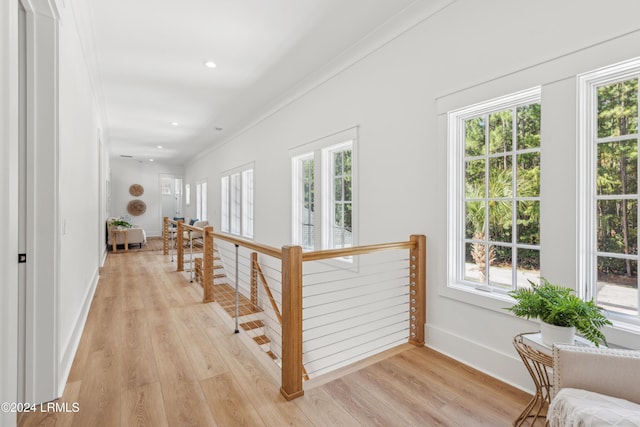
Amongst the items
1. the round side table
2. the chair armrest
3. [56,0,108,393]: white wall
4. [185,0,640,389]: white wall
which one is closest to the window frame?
[56,0,108,393]: white wall

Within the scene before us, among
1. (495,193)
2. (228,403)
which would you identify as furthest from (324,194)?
(228,403)

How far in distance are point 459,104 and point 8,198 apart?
2.60 metres

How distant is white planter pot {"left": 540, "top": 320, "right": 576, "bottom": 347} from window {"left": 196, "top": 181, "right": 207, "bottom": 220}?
8872mm

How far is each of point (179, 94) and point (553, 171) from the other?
184 inches

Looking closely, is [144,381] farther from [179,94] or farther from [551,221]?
[179,94]

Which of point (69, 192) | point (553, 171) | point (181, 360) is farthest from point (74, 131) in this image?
point (553, 171)

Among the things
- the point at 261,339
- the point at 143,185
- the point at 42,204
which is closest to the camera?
the point at 42,204

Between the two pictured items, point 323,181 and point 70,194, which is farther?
point 323,181

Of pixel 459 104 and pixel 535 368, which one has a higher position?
pixel 459 104

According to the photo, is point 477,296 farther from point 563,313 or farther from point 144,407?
point 144,407

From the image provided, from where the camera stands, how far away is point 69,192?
2385mm

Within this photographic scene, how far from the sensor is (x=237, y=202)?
7.10 m

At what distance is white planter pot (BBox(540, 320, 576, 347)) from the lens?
1.49 m

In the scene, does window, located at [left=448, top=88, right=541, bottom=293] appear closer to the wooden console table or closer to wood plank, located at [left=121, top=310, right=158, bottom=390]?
wood plank, located at [left=121, top=310, right=158, bottom=390]
